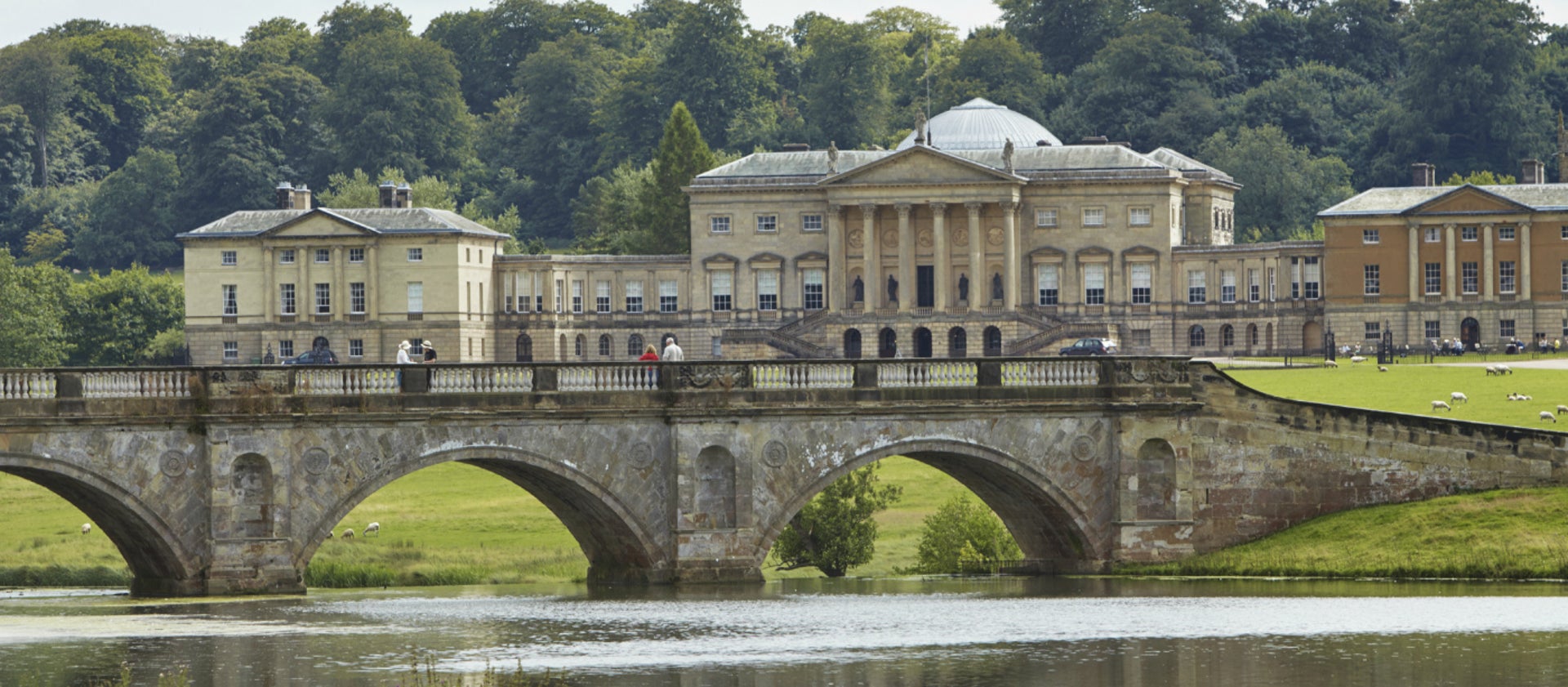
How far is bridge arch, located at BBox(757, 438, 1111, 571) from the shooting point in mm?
55656

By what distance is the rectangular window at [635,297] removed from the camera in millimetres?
145375

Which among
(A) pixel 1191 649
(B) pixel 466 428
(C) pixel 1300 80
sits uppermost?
(C) pixel 1300 80

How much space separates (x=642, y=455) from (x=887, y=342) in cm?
8565

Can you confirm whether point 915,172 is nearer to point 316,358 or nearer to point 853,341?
point 853,341

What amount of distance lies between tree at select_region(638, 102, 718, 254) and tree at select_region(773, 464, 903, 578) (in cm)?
8983

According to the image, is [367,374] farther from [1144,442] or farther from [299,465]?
A: [1144,442]

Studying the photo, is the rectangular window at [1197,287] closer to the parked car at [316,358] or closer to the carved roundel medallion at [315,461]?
the parked car at [316,358]

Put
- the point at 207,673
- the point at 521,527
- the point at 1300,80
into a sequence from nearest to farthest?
the point at 207,673 < the point at 521,527 < the point at 1300,80

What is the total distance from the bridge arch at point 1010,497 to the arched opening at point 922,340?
79201 millimetres

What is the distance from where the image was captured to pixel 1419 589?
52.8m

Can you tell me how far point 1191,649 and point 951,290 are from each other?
98.2 m

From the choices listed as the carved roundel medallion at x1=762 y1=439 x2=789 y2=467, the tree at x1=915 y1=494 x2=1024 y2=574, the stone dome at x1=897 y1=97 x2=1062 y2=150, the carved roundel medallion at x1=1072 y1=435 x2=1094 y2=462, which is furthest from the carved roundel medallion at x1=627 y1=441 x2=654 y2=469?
the stone dome at x1=897 y1=97 x2=1062 y2=150

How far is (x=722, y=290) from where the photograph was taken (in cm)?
14388

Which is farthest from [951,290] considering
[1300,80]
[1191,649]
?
[1191,649]
